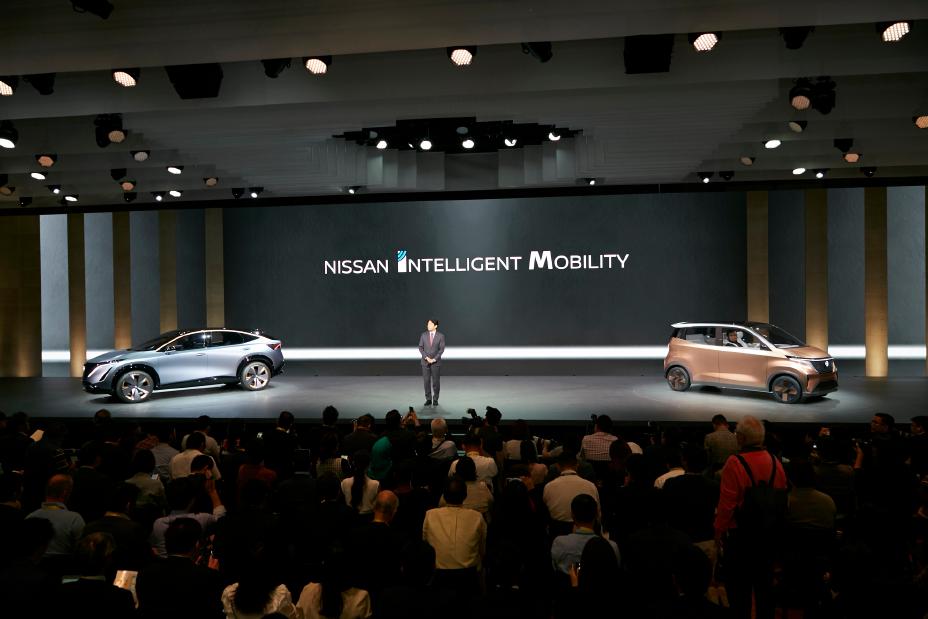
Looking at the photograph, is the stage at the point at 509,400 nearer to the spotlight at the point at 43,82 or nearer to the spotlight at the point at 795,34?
the spotlight at the point at 43,82

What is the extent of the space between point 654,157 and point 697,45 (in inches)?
199

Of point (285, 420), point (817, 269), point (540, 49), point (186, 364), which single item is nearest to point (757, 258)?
point (817, 269)

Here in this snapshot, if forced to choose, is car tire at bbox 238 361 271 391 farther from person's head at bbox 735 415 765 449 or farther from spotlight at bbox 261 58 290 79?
person's head at bbox 735 415 765 449

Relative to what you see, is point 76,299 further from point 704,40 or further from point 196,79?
point 704,40

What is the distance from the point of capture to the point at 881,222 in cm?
1464

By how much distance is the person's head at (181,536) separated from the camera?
339 centimetres

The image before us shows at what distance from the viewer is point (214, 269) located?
55.2ft

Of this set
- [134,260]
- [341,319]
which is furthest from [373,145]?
[134,260]

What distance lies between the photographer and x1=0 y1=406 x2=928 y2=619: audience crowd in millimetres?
3244

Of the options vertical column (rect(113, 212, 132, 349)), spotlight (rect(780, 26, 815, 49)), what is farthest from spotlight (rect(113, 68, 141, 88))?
vertical column (rect(113, 212, 132, 349))

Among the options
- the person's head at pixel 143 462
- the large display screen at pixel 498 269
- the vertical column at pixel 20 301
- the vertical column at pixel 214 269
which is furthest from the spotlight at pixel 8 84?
the vertical column at pixel 20 301

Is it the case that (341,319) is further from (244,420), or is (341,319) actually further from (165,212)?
(244,420)

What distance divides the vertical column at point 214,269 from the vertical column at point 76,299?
2.70 meters

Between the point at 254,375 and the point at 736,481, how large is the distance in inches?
428
